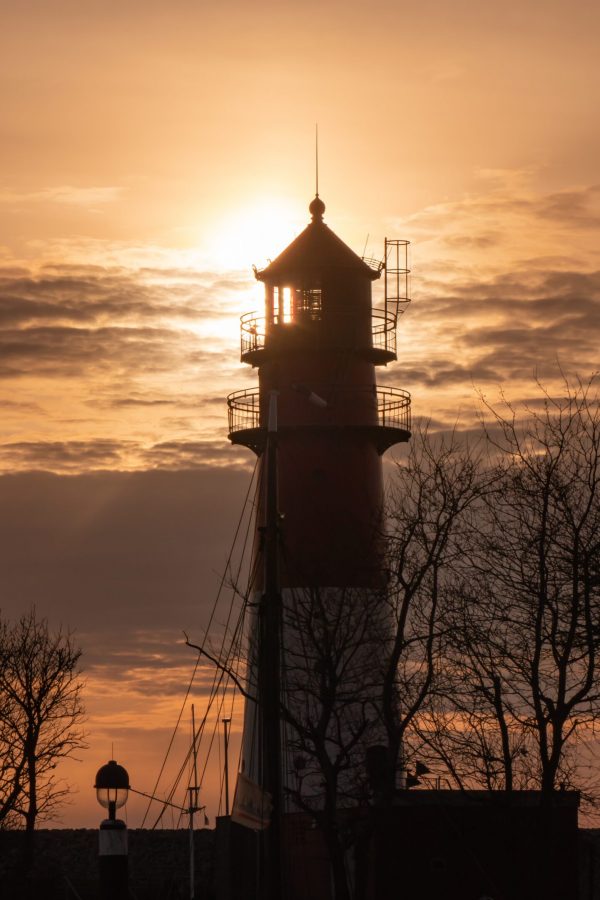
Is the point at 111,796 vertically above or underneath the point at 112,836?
above

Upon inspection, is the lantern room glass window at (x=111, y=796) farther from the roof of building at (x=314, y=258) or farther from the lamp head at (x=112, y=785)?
the roof of building at (x=314, y=258)

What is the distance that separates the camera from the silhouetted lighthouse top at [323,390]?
2018 inches

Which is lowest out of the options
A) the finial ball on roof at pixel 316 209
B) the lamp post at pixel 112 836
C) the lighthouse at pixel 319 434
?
the lamp post at pixel 112 836

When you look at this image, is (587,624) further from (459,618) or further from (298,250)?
(298,250)

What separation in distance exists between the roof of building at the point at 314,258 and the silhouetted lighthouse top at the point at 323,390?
0.10 ft

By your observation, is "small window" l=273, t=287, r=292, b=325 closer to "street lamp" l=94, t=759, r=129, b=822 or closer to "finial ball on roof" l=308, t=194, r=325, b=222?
"finial ball on roof" l=308, t=194, r=325, b=222

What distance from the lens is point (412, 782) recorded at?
4247cm

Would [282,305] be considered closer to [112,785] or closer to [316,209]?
[316,209]

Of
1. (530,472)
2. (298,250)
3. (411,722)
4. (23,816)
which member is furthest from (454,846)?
(23,816)

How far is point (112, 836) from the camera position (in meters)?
25.1

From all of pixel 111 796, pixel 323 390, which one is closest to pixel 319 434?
pixel 323 390


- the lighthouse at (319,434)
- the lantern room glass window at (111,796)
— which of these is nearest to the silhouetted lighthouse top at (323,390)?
the lighthouse at (319,434)

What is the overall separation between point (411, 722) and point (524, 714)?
3.41 m

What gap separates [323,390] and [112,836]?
28562 millimetres
